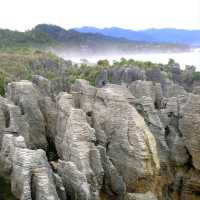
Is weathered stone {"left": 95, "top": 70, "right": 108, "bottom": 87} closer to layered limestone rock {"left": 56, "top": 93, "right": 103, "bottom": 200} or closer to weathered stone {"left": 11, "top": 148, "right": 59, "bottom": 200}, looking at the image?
layered limestone rock {"left": 56, "top": 93, "right": 103, "bottom": 200}

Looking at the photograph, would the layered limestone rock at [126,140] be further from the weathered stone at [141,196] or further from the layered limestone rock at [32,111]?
the layered limestone rock at [32,111]

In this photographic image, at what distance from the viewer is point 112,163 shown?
905 inches

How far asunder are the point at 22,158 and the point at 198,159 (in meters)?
11.7

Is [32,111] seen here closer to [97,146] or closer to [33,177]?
[97,146]

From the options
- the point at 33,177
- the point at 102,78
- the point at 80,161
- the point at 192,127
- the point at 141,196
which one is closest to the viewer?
the point at 33,177

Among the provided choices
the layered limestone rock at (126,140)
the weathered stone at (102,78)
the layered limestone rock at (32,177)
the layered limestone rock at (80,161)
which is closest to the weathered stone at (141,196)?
the layered limestone rock at (126,140)

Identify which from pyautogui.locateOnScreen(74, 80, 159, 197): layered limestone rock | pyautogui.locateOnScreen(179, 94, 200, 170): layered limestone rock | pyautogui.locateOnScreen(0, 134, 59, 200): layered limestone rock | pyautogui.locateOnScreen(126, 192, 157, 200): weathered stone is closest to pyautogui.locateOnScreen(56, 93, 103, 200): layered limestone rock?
pyautogui.locateOnScreen(0, 134, 59, 200): layered limestone rock

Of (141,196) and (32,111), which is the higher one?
(32,111)

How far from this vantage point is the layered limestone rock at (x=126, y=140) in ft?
71.9

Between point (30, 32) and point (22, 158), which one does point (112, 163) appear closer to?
point (22, 158)

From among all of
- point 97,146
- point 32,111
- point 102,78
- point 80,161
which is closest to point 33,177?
point 80,161

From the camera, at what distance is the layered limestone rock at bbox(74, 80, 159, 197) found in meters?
21.9

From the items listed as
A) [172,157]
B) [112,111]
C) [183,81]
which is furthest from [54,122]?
[183,81]

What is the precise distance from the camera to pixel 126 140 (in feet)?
74.2
